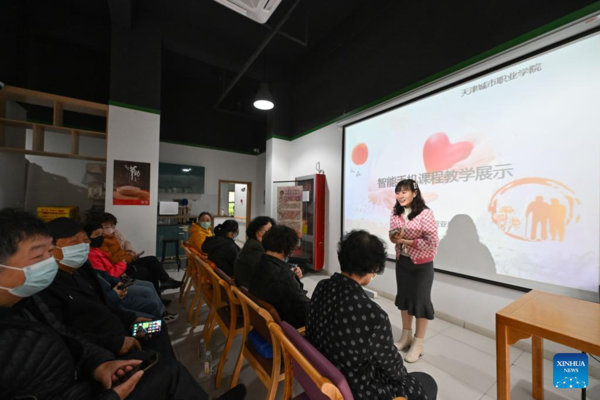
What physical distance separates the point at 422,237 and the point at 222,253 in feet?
6.42

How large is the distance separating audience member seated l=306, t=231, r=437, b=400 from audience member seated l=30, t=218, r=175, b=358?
112 centimetres

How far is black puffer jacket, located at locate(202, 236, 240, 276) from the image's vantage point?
2.47 meters

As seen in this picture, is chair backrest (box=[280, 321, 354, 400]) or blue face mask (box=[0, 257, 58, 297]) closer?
chair backrest (box=[280, 321, 354, 400])

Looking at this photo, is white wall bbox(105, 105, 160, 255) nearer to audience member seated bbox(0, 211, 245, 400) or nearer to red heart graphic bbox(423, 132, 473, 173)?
audience member seated bbox(0, 211, 245, 400)

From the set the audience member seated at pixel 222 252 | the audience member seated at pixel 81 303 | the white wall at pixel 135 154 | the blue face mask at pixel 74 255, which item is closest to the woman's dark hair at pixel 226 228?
the audience member seated at pixel 222 252

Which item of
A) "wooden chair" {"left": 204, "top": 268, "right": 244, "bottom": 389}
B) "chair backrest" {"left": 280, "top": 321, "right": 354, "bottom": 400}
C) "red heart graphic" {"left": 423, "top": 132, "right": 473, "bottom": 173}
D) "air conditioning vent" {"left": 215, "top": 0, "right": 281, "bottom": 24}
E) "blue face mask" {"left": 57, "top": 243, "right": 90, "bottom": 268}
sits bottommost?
"wooden chair" {"left": 204, "top": 268, "right": 244, "bottom": 389}

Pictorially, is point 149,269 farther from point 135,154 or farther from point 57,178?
point 57,178

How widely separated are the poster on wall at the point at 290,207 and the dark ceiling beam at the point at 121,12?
358 centimetres

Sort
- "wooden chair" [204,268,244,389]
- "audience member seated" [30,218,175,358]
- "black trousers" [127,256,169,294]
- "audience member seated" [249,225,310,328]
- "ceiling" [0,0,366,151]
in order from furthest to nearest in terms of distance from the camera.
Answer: "ceiling" [0,0,366,151] < "black trousers" [127,256,169,294] < "wooden chair" [204,268,244,389] < "audience member seated" [249,225,310,328] < "audience member seated" [30,218,175,358]

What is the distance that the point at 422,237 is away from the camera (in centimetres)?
187

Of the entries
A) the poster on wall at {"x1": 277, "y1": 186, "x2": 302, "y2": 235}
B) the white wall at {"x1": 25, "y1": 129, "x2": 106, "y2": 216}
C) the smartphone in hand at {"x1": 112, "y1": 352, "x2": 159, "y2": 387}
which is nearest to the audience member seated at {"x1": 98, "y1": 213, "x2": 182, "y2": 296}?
the smartphone in hand at {"x1": 112, "y1": 352, "x2": 159, "y2": 387}

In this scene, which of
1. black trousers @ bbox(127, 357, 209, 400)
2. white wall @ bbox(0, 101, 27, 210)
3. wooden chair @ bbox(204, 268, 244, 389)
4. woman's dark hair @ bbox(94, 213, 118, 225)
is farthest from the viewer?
white wall @ bbox(0, 101, 27, 210)

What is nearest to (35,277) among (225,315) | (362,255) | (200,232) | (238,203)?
(225,315)

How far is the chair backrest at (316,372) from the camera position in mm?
699
